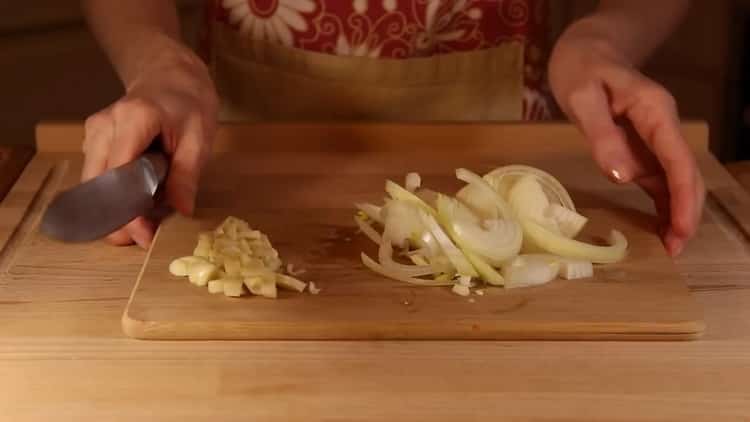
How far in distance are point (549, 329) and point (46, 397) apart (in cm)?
37

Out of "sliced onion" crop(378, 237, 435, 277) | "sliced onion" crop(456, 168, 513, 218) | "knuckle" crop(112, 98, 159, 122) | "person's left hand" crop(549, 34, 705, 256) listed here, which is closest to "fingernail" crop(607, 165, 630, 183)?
"person's left hand" crop(549, 34, 705, 256)

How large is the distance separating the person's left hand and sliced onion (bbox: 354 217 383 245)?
22cm

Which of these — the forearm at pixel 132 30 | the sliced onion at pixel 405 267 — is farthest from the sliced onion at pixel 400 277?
the forearm at pixel 132 30

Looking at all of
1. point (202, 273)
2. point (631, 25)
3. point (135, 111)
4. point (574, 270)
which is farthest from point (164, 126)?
point (631, 25)

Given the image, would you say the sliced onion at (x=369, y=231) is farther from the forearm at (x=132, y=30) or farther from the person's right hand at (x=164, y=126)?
the forearm at (x=132, y=30)

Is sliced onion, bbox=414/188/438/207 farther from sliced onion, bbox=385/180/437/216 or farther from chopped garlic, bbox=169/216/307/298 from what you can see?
chopped garlic, bbox=169/216/307/298

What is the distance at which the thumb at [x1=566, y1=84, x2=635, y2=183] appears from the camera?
92 cm

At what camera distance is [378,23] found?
1266 mm

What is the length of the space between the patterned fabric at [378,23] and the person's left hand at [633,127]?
279 mm

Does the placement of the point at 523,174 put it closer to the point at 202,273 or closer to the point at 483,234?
the point at 483,234

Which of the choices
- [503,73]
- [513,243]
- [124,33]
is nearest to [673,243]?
[513,243]

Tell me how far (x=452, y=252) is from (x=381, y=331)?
0.35 feet

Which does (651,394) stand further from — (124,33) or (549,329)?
(124,33)

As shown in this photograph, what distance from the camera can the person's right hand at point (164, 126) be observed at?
875mm
